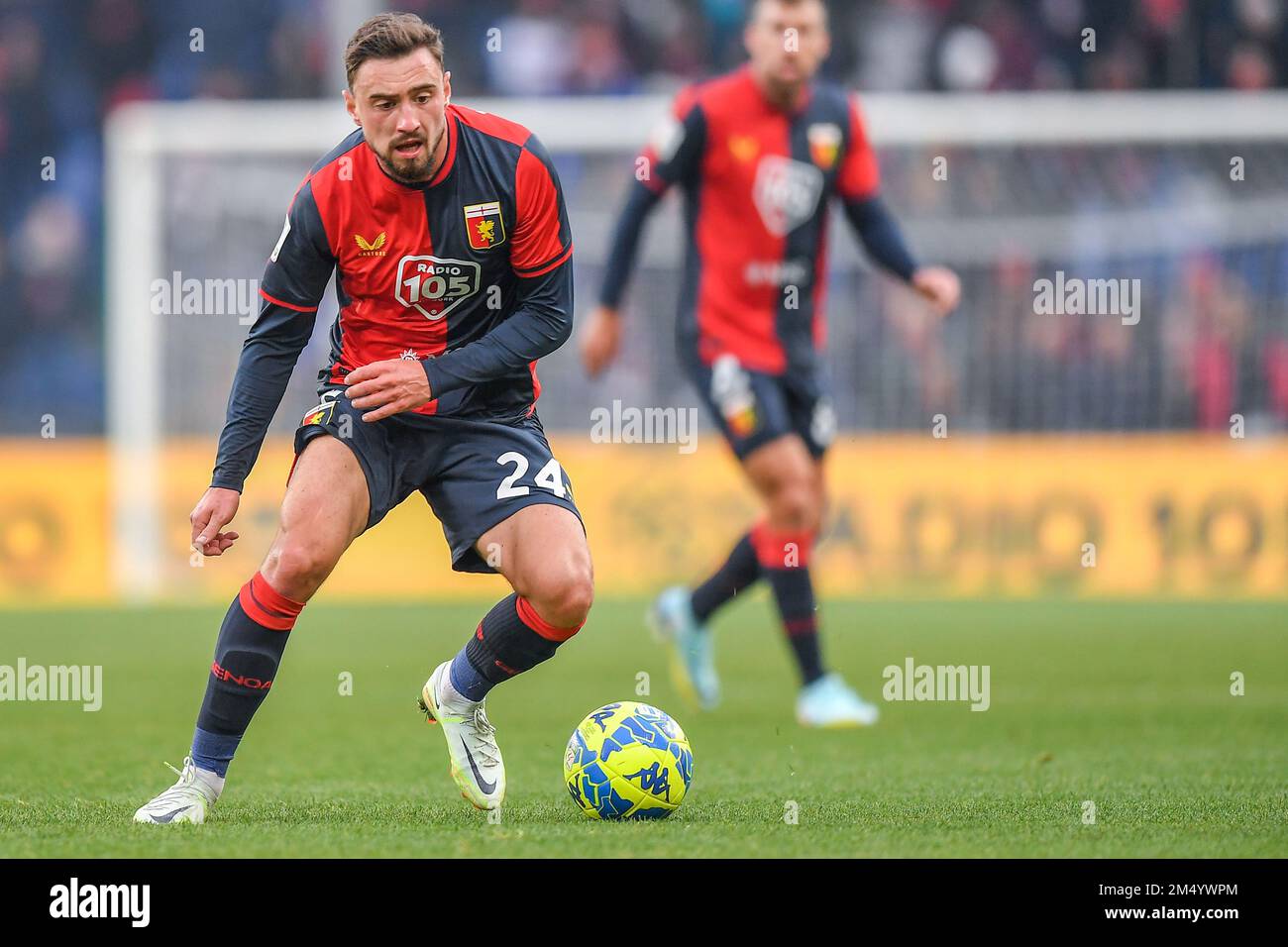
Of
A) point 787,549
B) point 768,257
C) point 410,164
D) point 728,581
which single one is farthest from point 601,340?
point 410,164

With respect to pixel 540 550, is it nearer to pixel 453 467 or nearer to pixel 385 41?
pixel 453 467

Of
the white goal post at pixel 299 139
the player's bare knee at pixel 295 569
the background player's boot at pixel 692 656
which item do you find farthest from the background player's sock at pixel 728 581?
the white goal post at pixel 299 139

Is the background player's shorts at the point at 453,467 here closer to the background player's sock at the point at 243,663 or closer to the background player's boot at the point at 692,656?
the background player's sock at the point at 243,663

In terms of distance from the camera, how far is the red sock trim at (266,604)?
4727 mm

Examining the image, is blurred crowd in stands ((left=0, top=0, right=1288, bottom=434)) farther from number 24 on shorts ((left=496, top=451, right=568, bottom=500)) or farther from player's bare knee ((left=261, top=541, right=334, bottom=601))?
player's bare knee ((left=261, top=541, right=334, bottom=601))

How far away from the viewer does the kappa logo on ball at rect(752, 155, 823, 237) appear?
753 centimetres

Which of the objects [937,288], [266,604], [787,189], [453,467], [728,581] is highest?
[787,189]

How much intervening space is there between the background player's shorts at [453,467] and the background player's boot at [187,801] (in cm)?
80

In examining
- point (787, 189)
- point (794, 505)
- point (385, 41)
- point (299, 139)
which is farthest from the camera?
point (299, 139)

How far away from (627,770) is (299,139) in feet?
37.0

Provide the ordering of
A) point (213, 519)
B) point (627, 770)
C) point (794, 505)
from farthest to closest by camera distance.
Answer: point (794, 505) < point (627, 770) < point (213, 519)

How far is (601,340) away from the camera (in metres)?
7.38
